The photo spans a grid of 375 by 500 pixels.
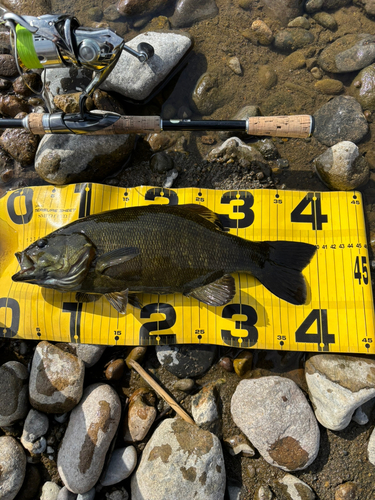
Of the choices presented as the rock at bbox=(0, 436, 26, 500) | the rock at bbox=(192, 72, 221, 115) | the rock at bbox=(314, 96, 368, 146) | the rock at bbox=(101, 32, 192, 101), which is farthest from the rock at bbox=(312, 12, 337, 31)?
the rock at bbox=(0, 436, 26, 500)

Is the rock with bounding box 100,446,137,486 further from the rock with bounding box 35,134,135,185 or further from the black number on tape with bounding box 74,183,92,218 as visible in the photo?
the rock with bounding box 35,134,135,185

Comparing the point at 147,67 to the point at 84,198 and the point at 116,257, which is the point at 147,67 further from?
the point at 116,257

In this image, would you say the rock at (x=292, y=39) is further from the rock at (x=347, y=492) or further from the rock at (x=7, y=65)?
the rock at (x=347, y=492)

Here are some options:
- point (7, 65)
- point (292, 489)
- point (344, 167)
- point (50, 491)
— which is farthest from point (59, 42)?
point (292, 489)

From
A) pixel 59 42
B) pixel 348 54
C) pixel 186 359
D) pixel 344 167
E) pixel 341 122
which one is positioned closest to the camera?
pixel 59 42

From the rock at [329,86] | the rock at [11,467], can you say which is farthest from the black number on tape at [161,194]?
the rock at [11,467]
